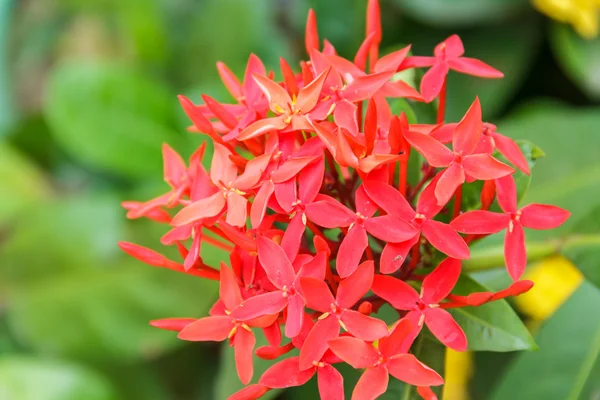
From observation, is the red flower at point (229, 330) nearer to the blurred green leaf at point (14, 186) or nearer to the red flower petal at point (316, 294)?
the red flower petal at point (316, 294)

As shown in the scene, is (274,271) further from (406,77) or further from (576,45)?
(576,45)

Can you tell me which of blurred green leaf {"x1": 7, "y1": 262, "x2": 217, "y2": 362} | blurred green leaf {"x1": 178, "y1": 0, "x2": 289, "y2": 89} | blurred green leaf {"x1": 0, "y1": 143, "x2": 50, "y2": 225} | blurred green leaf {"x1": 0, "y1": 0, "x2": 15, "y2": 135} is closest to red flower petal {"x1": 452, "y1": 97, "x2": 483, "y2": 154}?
blurred green leaf {"x1": 7, "y1": 262, "x2": 217, "y2": 362}

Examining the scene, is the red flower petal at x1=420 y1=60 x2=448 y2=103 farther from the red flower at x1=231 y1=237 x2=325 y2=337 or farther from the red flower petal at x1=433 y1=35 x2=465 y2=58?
Answer: the red flower at x1=231 y1=237 x2=325 y2=337

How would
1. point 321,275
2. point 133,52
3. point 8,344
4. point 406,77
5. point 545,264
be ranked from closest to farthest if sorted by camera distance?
1. point 321,275
2. point 406,77
3. point 545,264
4. point 8,344
5. point 133,52

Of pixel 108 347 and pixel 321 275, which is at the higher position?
pixel 321 275

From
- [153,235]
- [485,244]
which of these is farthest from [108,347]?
[485,244]

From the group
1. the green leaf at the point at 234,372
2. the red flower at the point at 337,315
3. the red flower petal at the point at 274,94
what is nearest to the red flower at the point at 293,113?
the red flower petal at the point at 274,94
